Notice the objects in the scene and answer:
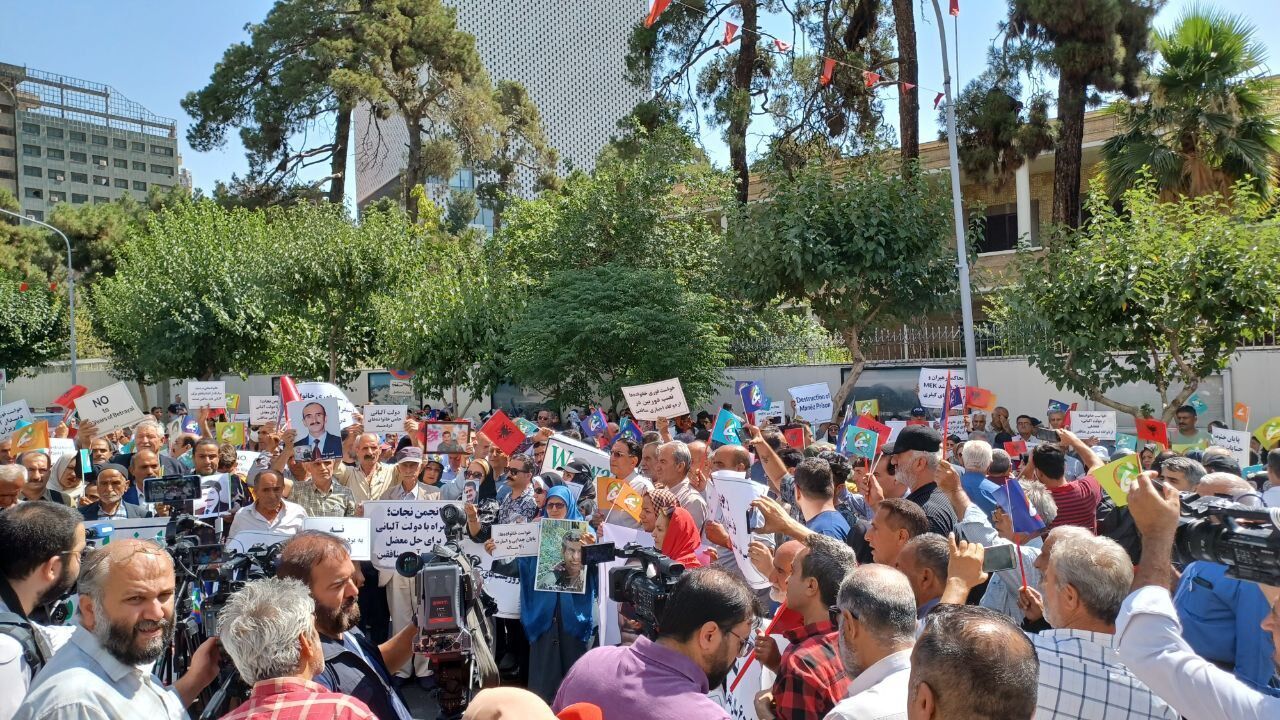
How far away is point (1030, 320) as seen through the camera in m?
14.5

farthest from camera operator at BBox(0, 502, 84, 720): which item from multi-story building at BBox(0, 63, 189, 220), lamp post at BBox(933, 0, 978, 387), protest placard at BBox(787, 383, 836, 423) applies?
multi-story building at BBox(0, 63, 189, 220)

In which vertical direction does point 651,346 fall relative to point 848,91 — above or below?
below

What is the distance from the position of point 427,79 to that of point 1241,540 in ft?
112

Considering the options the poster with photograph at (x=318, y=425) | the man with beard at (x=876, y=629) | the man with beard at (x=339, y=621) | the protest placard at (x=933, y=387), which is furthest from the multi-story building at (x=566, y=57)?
the man with beard at (x=876, y=629)

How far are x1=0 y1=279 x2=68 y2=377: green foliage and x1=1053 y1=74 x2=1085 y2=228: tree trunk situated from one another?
112 ft

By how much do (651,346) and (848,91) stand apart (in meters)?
8.69

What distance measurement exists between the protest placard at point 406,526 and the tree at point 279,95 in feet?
94.4

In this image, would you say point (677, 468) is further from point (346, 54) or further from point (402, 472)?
point (346, 54)

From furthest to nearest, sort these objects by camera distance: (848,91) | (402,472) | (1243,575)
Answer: (848,91), (402,472), (1243,575)

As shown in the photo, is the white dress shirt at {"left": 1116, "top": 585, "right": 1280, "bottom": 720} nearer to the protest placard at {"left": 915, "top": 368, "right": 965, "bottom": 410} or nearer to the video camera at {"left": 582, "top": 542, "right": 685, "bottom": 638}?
the video camera at {"left": 582, "top": 542, "right": 685, "bottom": 638}

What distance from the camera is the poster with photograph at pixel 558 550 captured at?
551cm

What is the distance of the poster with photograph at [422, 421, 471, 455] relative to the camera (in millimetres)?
9961

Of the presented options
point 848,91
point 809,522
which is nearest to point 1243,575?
point 809,522

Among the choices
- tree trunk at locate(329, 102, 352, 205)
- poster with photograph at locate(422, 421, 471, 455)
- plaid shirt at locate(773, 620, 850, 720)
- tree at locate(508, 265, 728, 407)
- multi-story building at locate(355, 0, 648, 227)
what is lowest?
plaid shirt at locate(773, 620, 850, 720)
